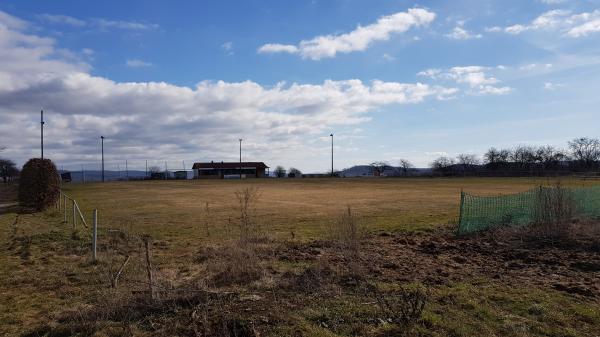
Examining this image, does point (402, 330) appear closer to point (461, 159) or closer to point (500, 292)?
point (500, 292)

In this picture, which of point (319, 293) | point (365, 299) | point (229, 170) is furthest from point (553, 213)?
point (229, 170)

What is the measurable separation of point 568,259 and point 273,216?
13582mm

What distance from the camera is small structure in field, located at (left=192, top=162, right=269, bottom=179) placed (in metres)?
121

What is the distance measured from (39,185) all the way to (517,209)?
24.2 m

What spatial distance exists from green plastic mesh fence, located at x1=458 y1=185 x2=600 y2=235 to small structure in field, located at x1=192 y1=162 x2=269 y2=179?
104 metres

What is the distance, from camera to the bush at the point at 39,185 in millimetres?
25922

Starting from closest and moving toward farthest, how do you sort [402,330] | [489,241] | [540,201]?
[402,330], [489,241], [540,201]

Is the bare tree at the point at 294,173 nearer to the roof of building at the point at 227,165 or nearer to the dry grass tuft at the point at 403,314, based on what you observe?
the roof of building at the point at 227,165

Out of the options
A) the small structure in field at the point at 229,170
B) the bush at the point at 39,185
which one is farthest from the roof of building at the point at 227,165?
the bush at the point at 39,185

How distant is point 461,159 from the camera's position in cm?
12975

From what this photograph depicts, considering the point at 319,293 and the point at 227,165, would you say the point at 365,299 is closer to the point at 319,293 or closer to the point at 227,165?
the point at 319,293

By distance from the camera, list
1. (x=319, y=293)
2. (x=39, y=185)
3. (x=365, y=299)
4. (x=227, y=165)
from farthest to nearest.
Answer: (x=227, y=165)
(x=39, y=185)
(x=319, y=293)
(x=365, y=299)

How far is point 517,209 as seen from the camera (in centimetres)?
1512

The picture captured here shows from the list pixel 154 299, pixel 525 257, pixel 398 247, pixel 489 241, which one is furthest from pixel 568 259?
pixel 154 299
